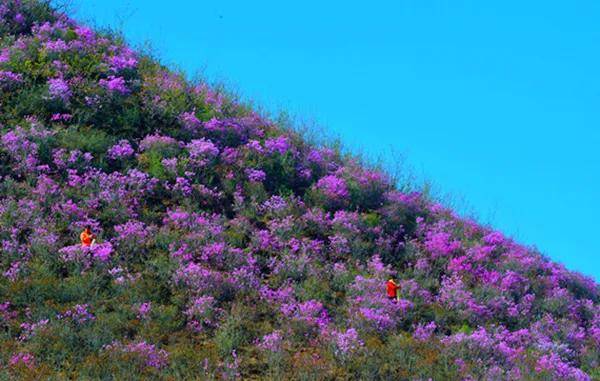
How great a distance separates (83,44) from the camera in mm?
21984

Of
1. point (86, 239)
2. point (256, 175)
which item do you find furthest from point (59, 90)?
point (86, 239)

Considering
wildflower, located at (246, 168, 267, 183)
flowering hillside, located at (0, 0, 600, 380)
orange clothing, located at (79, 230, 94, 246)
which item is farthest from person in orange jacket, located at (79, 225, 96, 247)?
wildflower, located at (246, 168, 267, 183)

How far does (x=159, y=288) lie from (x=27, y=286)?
6.69ft

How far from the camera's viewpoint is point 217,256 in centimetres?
1523

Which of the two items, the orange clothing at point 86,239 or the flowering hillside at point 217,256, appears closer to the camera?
the flowering hillside at point 217,256

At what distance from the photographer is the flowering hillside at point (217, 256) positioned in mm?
12625

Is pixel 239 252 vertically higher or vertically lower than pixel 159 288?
higher

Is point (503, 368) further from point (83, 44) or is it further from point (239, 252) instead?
point (83, 44)

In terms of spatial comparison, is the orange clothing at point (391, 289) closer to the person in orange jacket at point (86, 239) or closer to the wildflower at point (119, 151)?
the person in orange jacket at point (86, 239)

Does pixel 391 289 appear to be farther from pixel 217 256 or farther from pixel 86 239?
pixel 86 239

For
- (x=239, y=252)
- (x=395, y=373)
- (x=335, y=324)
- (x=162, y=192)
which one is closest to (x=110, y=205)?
(x=162, y=192)

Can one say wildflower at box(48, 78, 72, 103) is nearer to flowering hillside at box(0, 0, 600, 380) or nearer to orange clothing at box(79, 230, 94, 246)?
flowering hillside at box(0, 0, 600, 380)

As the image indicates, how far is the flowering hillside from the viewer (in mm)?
12625

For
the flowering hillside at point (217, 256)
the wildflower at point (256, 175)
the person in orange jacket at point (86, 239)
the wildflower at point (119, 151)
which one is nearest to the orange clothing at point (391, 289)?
the flowering hillside at point (217, 256)
